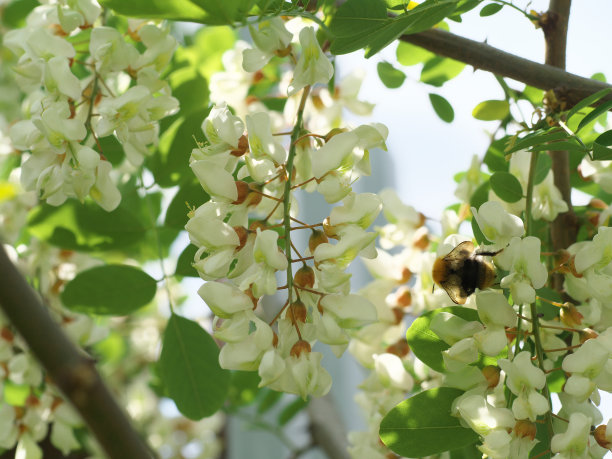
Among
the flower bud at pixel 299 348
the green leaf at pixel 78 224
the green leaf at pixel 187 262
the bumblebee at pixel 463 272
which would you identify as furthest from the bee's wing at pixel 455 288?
the green leaf at pixel 78 224

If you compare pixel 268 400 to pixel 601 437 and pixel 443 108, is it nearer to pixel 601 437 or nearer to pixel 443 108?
pixel 443 108

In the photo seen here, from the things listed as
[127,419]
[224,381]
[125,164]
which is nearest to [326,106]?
[125,164]

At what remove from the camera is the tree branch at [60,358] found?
271 millimetres

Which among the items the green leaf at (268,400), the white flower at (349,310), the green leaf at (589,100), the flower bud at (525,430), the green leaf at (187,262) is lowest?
the green leaf at (268,400)

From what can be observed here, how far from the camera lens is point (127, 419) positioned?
0.94 feet

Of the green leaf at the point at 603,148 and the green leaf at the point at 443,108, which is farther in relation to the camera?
the green leaf at the point at 443,108

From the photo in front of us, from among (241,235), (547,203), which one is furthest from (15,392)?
(547,203)

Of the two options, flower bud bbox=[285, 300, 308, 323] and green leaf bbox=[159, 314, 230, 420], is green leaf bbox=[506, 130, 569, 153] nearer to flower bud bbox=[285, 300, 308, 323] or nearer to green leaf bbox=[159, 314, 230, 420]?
flower bud bbox=[285, 300, 308, 323]

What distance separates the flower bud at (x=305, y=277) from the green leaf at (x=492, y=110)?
9.3 inches

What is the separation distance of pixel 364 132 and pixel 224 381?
0.23 metres

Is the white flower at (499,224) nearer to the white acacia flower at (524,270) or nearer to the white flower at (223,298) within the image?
the white acacia flower at (524,270)

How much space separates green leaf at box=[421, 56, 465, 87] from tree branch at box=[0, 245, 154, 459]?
464mm

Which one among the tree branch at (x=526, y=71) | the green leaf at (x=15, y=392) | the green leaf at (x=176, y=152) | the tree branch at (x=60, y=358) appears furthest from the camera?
the green leaf at (x=15, y=392)

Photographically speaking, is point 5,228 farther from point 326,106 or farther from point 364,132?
point 364,132
